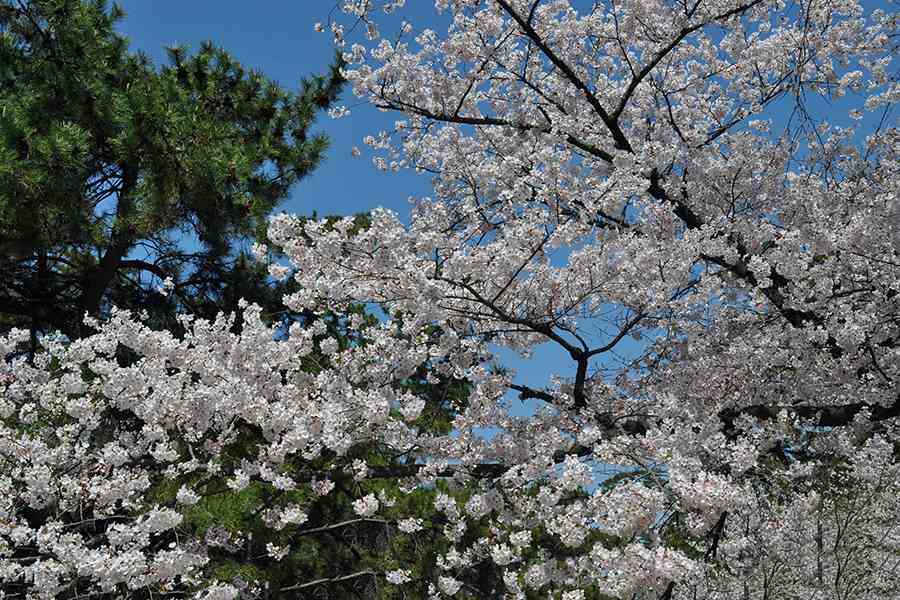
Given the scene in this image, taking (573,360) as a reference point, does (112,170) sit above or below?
above

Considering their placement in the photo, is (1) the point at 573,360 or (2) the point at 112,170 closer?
(1) the point at 573,360

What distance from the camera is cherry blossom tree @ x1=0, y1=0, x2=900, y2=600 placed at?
4.01 meters

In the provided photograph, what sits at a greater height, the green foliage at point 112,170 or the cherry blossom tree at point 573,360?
the green foliage at point 112,170

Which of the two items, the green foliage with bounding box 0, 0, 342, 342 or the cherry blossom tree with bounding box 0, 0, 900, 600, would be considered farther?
the green foliage with bounding box 0, 0, 342, 342

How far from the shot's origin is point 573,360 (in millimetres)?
4883

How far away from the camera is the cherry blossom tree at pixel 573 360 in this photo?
4.01 m

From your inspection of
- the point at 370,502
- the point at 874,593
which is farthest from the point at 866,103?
the point at 370,502

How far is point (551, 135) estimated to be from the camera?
18.4 ft

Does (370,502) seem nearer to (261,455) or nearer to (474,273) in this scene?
(261,455)

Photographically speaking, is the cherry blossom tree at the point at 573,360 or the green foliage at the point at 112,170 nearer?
the cherry blossom tree at the point at 573,360

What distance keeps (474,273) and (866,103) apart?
468cm

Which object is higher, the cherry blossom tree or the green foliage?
the green foliage

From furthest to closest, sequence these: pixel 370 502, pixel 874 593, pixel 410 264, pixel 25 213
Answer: pixel 25 213
pixel 874 593
pixel 370 502
pixel 410 264

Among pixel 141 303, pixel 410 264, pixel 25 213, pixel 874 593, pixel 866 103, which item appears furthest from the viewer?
pixel 141 303
